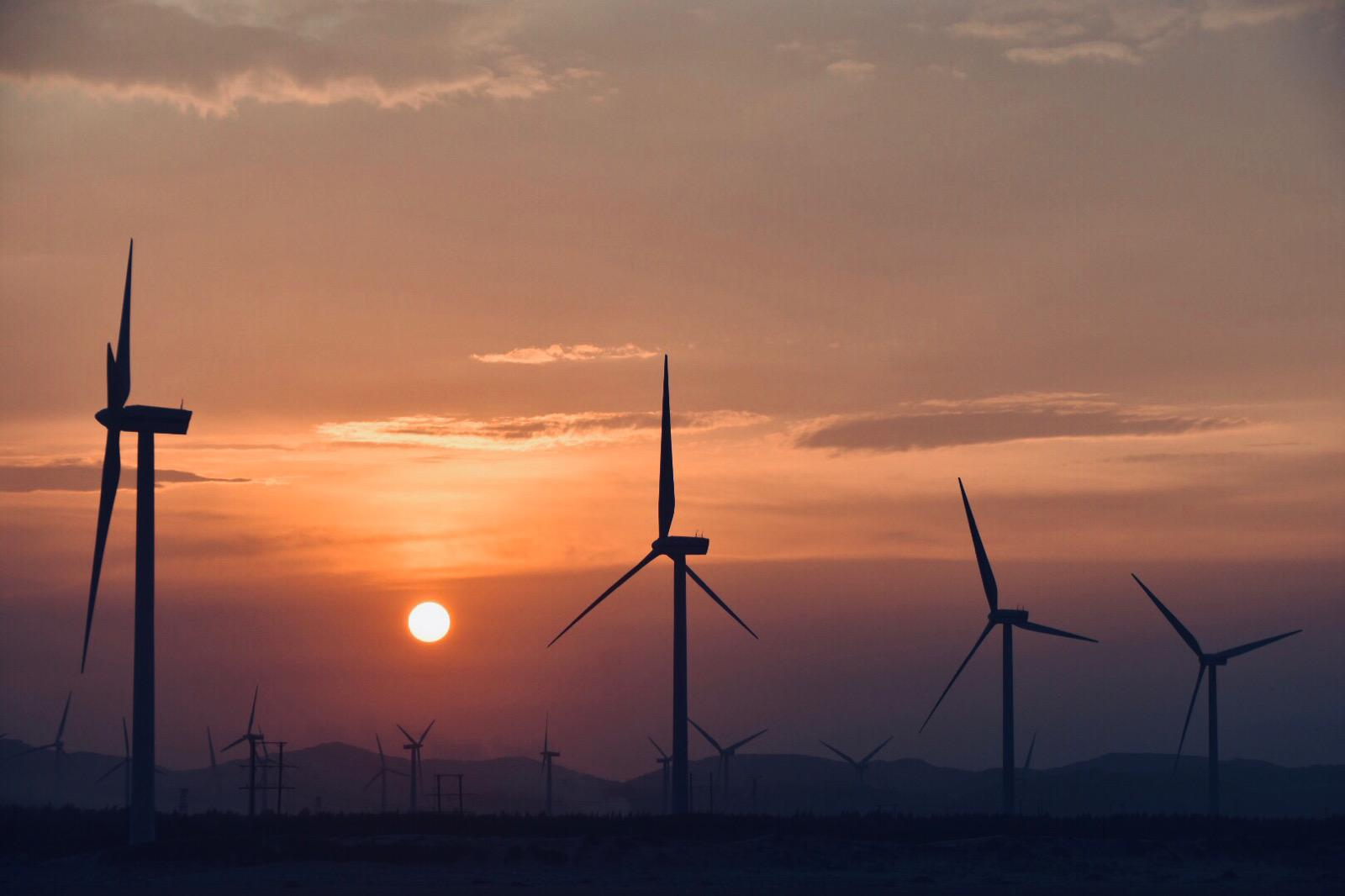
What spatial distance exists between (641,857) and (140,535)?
87.3 feet

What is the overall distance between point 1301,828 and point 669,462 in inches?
1713

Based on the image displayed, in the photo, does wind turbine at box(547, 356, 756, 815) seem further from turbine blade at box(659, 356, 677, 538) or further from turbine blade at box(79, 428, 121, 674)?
turbine blade at box(79, 428, 121, 674)

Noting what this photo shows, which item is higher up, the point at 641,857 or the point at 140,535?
the point at 140,535

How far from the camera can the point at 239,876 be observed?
65.2 m

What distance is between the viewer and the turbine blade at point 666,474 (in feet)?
306

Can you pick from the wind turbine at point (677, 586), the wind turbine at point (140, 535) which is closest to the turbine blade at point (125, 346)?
the wind turbine at point (140, 535)

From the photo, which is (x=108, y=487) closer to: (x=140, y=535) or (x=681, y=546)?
(x=140, y=535)

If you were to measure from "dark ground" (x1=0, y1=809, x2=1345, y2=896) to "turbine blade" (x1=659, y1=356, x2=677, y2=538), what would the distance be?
18.0 metres

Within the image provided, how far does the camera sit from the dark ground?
65.6m

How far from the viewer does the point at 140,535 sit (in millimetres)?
66000

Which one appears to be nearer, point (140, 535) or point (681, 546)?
point (140, 535)

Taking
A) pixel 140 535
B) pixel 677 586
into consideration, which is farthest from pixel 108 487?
pixel 677 586

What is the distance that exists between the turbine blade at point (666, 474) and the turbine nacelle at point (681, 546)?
0.97 m

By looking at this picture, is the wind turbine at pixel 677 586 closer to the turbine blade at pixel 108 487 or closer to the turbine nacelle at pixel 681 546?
the turbine nacelle at pixel 681 546
